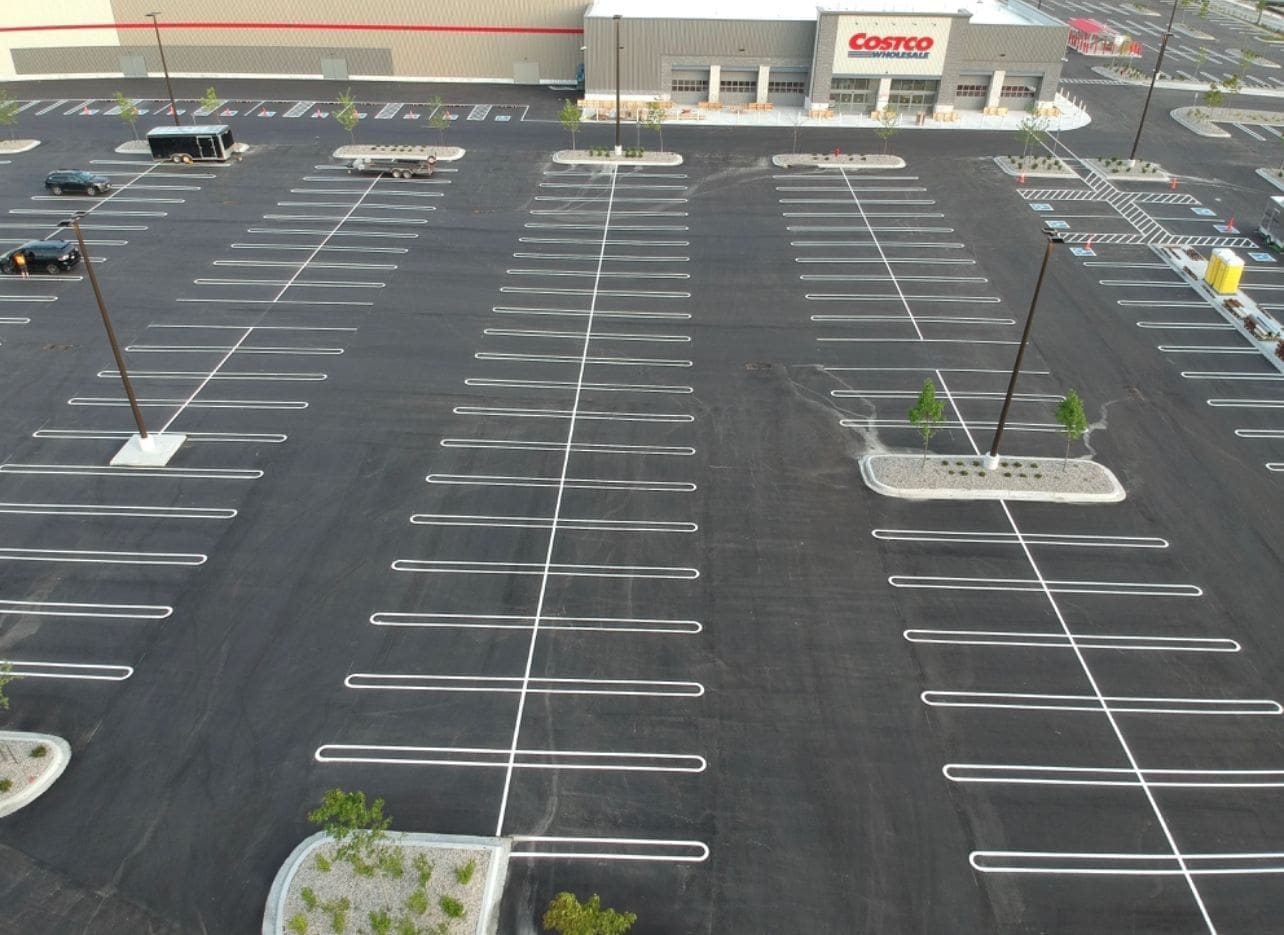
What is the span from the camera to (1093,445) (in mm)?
27672

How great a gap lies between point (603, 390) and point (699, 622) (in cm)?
1127

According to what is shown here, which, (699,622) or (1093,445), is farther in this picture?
(1093,445)

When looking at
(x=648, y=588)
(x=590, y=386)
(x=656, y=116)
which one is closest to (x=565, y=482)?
(x=648, y=588)

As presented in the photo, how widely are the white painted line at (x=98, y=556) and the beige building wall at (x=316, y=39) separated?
5174 cm

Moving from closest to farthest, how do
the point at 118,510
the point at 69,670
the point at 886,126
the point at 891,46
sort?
the point at 69,670, the point at 118,510, the point at 886,126, the point at 891,46

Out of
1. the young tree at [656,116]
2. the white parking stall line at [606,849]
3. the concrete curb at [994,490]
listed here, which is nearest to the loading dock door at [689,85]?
the young tree at [656,116]

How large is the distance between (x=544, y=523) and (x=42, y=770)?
12396mm

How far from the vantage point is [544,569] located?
23000mm

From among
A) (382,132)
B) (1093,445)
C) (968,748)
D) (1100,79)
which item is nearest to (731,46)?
(382,132)

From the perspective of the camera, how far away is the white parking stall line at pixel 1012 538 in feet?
78.8

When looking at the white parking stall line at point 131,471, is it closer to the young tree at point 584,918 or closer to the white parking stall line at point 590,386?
the white parking stall line at point 590,386

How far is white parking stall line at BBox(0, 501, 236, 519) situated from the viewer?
24.7 m

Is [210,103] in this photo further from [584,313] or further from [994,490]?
[994,490]

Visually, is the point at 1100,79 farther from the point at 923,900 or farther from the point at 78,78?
Answer: the point at 78,78
